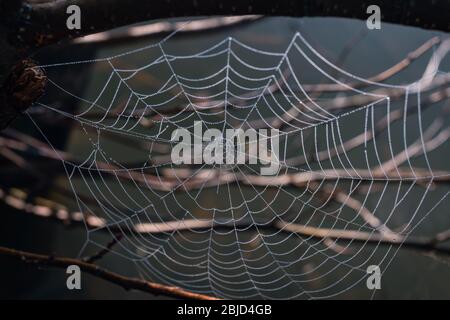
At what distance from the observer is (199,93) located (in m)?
2.20

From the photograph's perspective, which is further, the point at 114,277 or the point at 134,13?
the point at 114,277

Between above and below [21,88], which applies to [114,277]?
below

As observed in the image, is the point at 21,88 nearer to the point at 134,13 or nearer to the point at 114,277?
the point at 134,13

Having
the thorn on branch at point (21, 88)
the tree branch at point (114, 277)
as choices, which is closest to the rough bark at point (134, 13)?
the thorn on branch at point (21, 88)

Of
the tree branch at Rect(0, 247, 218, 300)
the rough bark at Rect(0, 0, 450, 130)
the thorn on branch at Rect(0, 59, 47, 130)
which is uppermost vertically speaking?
the rough bark at Rect(0, 0, 450, 130)

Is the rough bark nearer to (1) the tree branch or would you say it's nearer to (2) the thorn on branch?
(2) the thorn on branch

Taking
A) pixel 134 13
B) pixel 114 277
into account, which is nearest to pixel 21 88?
pixel 134 13

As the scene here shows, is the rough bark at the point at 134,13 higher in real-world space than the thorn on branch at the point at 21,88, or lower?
higher

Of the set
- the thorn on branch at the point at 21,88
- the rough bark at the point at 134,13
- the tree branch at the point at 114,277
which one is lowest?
the tree branch at the point at 114,277

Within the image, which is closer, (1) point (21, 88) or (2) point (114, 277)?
(1) point (21, 88)

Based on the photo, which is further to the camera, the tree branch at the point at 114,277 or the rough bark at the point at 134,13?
the tree branch at the point at 114,277

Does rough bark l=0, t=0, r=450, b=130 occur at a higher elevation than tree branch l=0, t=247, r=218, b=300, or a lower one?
higher

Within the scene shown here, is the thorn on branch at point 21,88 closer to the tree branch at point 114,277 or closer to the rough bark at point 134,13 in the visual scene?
the rough bark at point 134,13

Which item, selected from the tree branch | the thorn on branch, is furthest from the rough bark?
the tree branch
